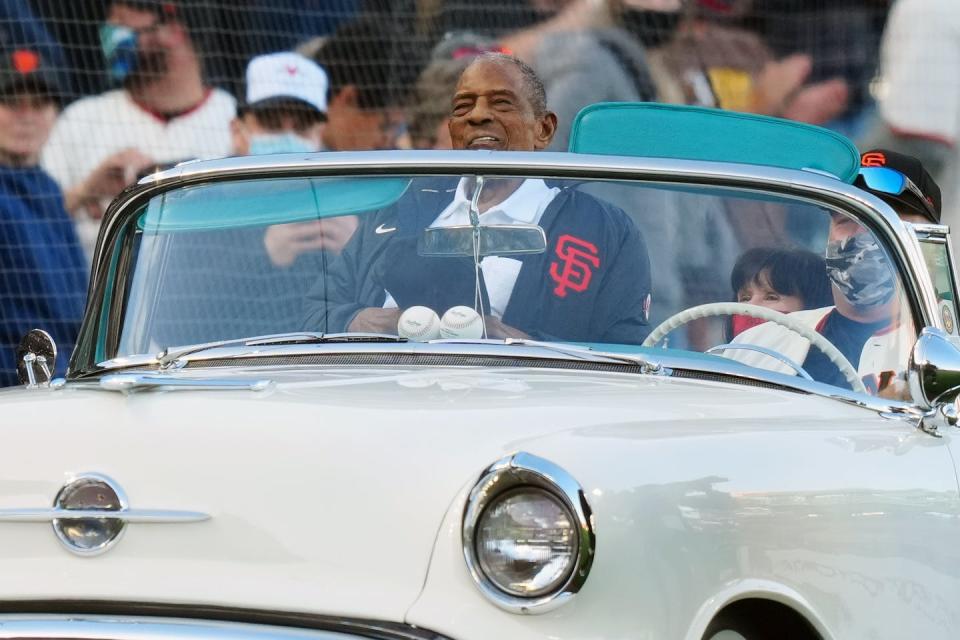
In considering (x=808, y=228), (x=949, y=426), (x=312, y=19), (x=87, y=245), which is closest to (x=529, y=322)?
(x=808, y=228)

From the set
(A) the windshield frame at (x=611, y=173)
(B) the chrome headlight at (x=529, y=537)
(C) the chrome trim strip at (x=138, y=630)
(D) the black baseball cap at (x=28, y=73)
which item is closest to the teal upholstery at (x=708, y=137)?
→ (A) the windshield frame at (x=611, y=173)

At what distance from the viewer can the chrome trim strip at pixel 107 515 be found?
2434 millimetres

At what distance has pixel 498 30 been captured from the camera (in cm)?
1005

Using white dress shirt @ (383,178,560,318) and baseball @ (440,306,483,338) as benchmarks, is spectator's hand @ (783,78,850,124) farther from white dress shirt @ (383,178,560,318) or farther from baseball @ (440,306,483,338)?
baseball @ (440,306,483,338)

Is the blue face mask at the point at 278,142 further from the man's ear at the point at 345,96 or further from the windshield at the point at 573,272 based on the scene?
the windshield at the point at 573,272

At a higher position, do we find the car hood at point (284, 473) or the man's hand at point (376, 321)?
the man's hand at point (376, 321)

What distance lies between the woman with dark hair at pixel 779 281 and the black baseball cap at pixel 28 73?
657 cm

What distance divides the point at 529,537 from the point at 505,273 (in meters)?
1.10

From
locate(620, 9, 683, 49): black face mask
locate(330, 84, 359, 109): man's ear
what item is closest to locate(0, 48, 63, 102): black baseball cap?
locate(330, 84, 359, 109): man's ear

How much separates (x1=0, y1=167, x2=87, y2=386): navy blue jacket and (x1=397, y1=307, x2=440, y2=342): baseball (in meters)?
5.60

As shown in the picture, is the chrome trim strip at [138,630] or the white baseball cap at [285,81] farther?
the white baseball cap at [285,81]

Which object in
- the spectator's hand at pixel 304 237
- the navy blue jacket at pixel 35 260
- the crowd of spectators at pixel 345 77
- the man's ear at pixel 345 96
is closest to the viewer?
the spectator's hand at pixel 304 237

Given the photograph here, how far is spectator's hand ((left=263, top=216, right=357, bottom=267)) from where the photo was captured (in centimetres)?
347

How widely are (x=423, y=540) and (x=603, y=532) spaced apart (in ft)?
0.85
